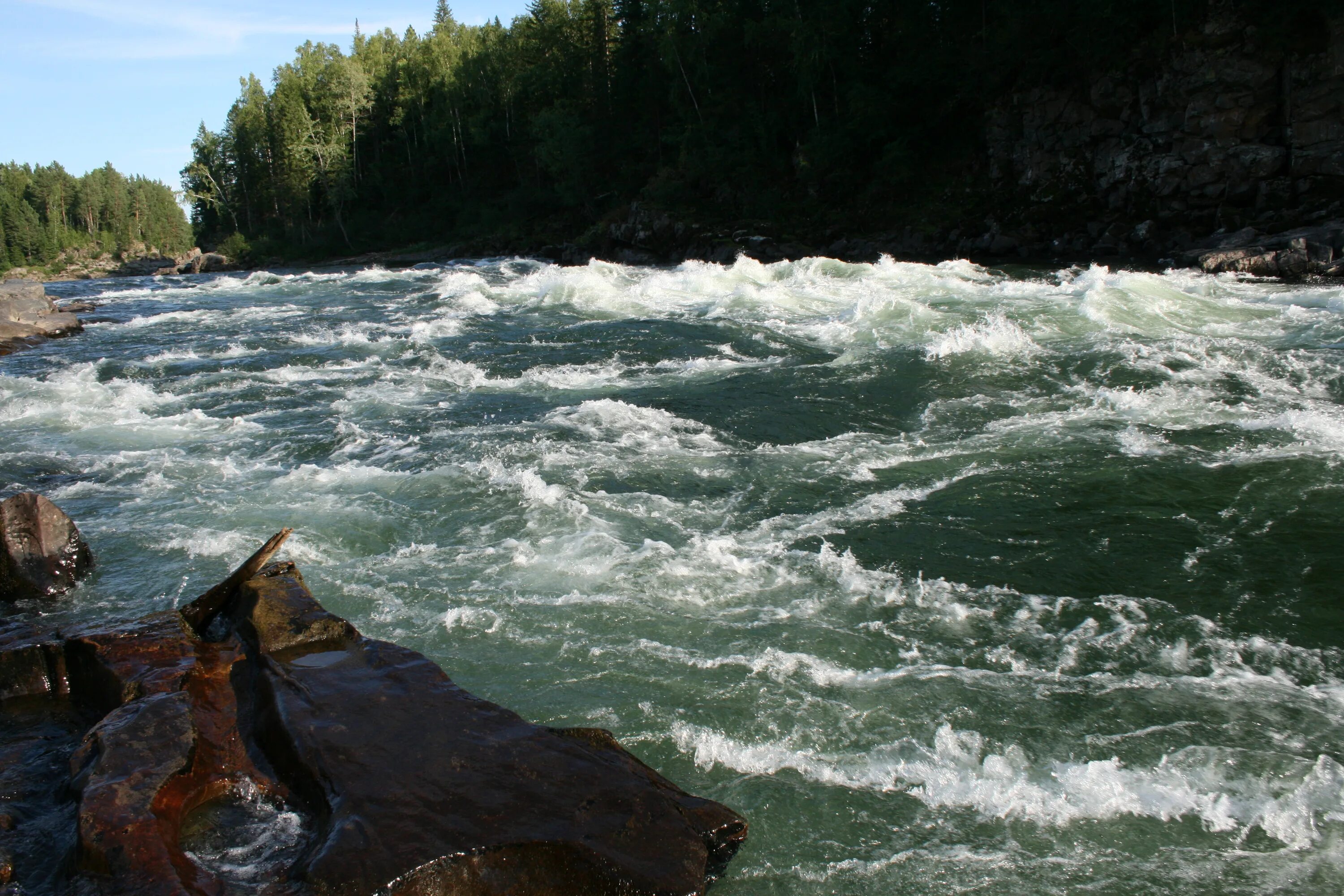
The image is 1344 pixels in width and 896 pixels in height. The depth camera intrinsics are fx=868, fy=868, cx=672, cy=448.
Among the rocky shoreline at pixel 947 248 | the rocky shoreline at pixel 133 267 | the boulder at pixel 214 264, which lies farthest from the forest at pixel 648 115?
the rocky shoreline at pixel 133 267

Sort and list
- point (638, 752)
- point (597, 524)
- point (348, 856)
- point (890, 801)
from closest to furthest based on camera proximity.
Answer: point (348, 856)
point (890, 801)
point (638, 752)
point (597, 524)

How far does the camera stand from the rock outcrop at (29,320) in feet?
65.9

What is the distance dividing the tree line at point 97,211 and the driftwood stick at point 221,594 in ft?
345

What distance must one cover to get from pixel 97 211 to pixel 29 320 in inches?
3844

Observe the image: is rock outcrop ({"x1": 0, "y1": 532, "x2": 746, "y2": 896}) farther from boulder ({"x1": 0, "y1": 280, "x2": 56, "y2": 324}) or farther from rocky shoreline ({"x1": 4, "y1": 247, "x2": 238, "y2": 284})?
rocky shoreline ({"x1": 4, "y1": 247, "x2": 238, "y2": 284})

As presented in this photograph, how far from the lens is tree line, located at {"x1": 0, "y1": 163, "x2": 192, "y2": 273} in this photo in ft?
316

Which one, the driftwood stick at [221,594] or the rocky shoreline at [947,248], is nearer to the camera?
the driftwood stick at [221,594]

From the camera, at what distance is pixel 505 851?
10.5ft

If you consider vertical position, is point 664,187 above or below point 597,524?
above

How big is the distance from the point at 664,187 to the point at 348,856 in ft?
133

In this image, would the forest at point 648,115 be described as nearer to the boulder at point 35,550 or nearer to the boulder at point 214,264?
the boulder at point 214,264

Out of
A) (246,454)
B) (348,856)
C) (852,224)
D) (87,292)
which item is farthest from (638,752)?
(87,292)

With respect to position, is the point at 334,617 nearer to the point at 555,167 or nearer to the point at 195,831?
the point at 195,831

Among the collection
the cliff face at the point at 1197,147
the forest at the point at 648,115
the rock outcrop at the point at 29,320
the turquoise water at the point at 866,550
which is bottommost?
the turquoise water at the point at 866,550
